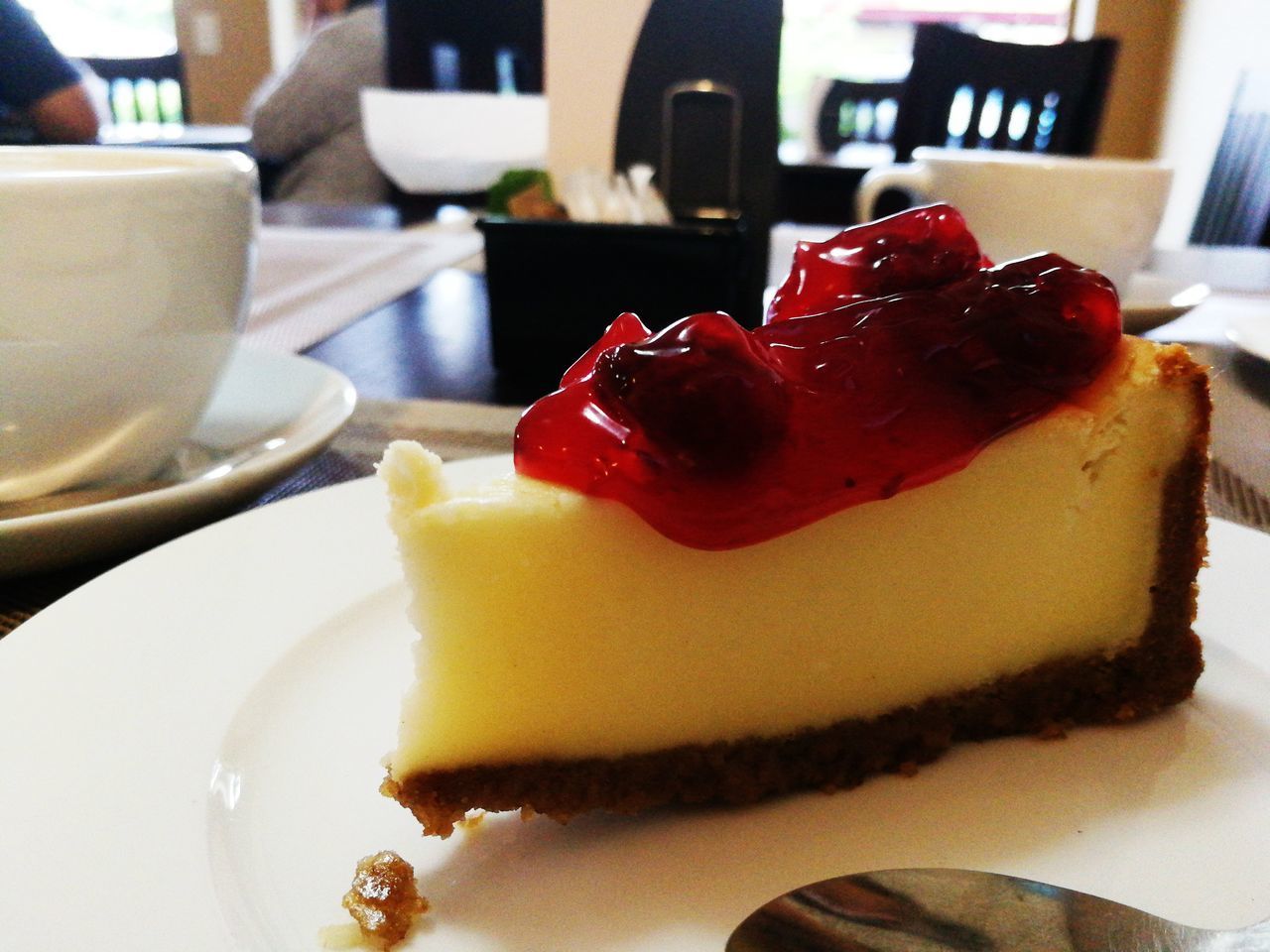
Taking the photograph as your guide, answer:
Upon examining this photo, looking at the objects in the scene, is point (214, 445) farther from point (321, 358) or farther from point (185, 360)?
point (321, 358)

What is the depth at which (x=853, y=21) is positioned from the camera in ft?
18.8

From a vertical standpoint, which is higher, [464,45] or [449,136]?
[464,45]

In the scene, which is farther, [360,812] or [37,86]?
[37,86]

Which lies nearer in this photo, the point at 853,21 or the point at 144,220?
the point at 144,220

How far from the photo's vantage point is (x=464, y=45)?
138 inches

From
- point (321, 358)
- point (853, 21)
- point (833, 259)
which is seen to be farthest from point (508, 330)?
point (853, 21)

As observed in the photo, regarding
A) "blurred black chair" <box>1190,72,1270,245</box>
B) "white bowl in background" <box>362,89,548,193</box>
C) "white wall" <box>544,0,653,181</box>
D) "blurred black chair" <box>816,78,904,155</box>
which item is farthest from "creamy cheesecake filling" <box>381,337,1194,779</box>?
"blurred black chair" <box>816,78,904,155</box>

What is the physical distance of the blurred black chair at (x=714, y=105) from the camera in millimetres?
1286

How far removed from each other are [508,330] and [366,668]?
0.65 metres

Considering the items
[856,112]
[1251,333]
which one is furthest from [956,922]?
[856,112]

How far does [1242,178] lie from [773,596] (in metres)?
2.58

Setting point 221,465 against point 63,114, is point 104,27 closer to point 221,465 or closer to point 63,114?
point 63,114

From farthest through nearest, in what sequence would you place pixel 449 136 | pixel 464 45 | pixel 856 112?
pixel 856 112 → pixel 464 45 → pixel 449 136

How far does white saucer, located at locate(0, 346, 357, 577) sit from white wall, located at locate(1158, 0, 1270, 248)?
10.5ft
